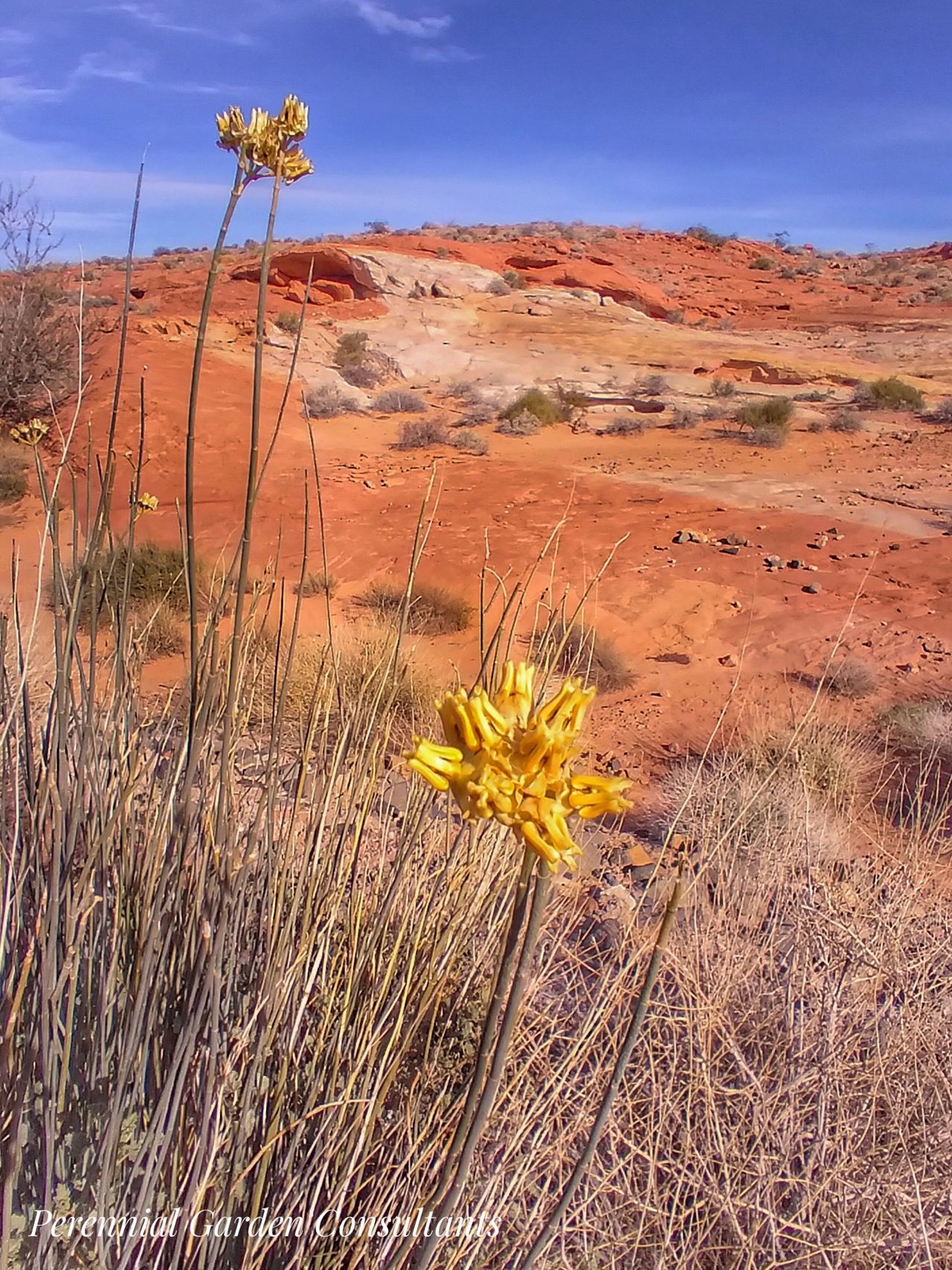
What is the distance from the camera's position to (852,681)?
566cm

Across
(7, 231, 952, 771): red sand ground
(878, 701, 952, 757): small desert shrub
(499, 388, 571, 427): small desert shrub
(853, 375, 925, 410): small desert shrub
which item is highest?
(853, 375, 925, 410): small desert shrub

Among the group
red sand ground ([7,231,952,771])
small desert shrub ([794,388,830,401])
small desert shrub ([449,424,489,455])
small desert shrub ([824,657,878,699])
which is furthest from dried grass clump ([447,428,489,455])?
small desert shrub ([824,657,878,699])

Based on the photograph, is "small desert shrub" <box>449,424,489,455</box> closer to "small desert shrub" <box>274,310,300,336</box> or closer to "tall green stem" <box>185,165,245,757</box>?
"small desert shrub" <box>274,310,300,336</box>

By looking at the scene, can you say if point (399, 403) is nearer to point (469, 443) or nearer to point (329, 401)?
point (329, 401)

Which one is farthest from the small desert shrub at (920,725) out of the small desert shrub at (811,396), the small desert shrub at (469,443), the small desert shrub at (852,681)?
the small desert shrub at (811,396)

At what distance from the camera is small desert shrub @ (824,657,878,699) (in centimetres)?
563

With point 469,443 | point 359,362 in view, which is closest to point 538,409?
point 469,443

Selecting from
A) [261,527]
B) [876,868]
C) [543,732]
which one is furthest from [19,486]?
[543,732]

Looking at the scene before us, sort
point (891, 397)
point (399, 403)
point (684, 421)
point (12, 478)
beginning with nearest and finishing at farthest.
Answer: point (12, 478), point (684, 421), point (399, 403), point (891, 397)

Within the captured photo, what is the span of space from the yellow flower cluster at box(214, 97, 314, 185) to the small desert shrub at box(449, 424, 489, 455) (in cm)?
1212

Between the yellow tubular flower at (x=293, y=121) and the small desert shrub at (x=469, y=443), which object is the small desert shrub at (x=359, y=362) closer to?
the small desert shrub at (x=469, y=443)

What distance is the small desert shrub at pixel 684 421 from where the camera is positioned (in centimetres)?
1503

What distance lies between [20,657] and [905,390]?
18.3m

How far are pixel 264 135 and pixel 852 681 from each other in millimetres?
5415
